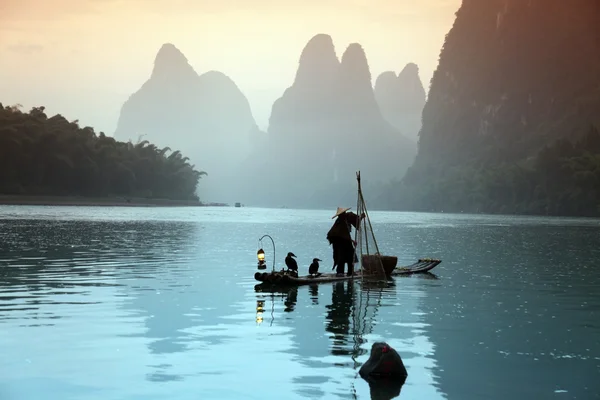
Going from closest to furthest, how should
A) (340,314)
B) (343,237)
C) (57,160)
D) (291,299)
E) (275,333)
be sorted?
(275,333) < (340,314) < (291,299) < (343,237) < (57,160)

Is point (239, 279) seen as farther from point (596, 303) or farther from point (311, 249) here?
point (311, 249)

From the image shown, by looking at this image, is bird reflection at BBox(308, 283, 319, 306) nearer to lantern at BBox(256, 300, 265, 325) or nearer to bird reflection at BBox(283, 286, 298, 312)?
bird reflection at BBox(283, 286, 298, 312)

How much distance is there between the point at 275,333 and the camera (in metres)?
16.7

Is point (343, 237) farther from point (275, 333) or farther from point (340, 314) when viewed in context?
point (275, 333)

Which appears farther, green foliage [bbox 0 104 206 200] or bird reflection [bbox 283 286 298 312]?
green foliage [bbox 0 104 206 200]

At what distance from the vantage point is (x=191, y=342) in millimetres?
15344

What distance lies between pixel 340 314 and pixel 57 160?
108m

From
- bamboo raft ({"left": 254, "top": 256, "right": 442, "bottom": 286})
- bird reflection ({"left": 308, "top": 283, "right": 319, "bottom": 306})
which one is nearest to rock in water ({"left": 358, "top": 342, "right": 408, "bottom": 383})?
bird reflection ({"left": 308, "top": 283, "right": 319, "bottom": 306})

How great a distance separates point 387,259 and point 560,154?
13458 centimetres

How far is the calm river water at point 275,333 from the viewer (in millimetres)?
12117

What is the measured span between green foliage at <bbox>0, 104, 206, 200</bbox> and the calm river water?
84668 mm

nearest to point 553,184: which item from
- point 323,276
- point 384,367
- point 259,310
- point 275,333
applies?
point 323,276

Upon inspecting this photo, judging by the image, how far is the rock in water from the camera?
12.5 m

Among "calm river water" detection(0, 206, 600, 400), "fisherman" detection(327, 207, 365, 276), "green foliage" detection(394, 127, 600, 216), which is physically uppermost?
"green foliage" detection(394, 127, 600, 216)
